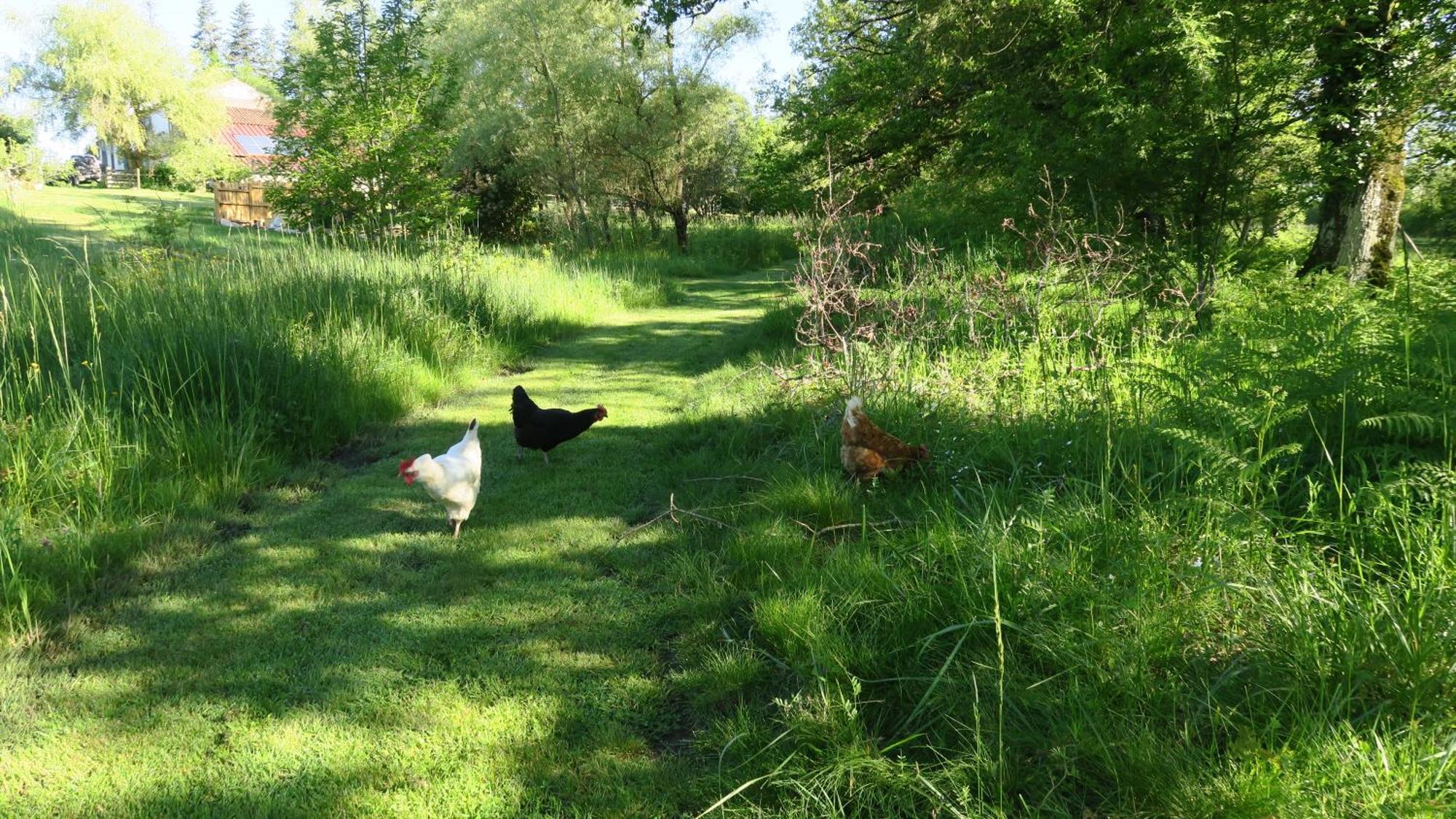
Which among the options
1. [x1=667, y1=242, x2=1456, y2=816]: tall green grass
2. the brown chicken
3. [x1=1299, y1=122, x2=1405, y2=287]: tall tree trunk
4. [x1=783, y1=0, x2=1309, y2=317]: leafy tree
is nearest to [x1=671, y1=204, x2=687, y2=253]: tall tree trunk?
[x1=783, y1=0, x2=1309, y2=317]: leafy tree

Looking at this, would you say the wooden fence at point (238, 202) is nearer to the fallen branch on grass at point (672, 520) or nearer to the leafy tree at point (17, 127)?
the leafy tree at point (17, 127)

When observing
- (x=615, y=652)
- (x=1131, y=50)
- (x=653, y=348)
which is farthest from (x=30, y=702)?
(x=1131, y=50)

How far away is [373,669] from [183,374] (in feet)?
11.7

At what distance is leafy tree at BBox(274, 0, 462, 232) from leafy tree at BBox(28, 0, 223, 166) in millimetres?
38039

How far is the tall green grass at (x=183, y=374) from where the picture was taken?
411 centimetres

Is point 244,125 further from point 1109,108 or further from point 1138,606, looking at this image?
point 1138,606

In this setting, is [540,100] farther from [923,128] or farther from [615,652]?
[615,652]

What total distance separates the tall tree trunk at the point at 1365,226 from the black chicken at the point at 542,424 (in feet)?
23.3

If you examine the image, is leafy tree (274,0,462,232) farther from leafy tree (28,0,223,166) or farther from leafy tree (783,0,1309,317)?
leafy tree (28,0,223,166)

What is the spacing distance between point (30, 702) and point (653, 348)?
7.78 meters

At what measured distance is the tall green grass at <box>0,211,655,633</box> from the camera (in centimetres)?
411

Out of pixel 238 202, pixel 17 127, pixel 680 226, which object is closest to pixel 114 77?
pixel 17 127

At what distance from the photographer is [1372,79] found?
6.73m

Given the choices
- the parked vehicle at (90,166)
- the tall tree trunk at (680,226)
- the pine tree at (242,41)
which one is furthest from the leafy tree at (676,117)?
the pine tree at (242,41)
